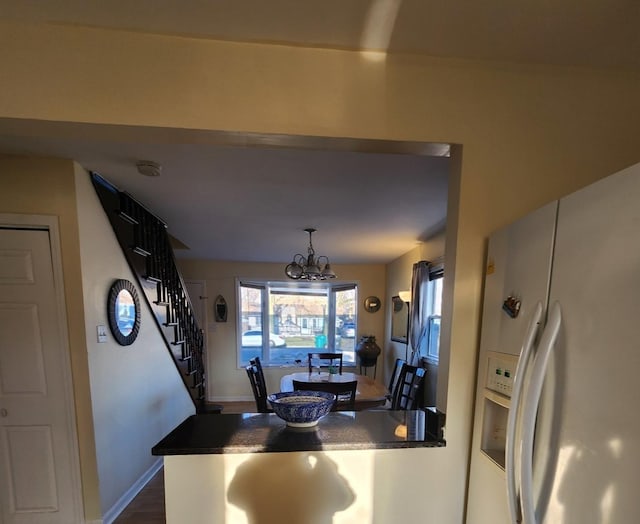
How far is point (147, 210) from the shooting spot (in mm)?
2670

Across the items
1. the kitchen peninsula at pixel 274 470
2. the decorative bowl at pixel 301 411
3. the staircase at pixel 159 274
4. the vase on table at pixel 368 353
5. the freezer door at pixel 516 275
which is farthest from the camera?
the vase on table at pixel 368 353

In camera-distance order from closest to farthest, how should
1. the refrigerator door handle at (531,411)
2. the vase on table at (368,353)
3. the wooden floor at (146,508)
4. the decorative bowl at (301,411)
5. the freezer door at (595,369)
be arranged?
the freezer door at (595,369), the refrigerator door handle at (531,411), the decorative bowl at (301,411), the wooden floor at (146,508), the vase on table at (368,353)

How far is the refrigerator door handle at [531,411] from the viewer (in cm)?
74

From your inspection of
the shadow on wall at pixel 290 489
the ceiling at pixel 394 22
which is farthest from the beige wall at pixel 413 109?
the shadow on wall at pixel 290 489

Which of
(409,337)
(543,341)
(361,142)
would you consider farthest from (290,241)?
(543,341)

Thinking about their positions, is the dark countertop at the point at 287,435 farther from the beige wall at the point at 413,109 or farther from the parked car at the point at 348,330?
the parked car at the point at 348,330

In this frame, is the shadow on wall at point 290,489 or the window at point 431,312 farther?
Result: the window at point 431,312

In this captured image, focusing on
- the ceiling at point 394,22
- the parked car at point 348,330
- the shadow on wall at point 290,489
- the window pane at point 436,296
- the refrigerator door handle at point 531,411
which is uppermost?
the ceiling at point 394,22

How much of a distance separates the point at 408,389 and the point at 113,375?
270 centimetres

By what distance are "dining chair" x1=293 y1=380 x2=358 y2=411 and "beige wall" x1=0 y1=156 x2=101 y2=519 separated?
151cm

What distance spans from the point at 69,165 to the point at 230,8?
63.4 inches

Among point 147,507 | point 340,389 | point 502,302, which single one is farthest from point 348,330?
point 502,302

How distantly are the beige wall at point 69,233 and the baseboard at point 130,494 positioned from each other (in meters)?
0.12

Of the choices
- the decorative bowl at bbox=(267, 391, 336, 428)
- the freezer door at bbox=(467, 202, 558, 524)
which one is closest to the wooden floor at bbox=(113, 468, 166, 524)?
the decorative bowl at bbox=(267, 391, 336, 428)
